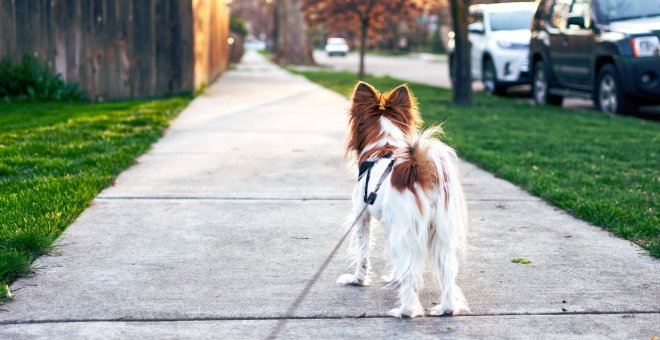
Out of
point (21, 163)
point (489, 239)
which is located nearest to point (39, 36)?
point (21, 163)

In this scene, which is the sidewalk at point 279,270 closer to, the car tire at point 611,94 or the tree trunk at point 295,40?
the car tire at point 611,94

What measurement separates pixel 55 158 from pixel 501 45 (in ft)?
36.9

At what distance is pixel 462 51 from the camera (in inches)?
600

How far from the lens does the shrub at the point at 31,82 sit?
13633 mm

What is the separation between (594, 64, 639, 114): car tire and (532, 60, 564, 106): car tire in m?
1.86

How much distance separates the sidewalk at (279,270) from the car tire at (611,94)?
17.8 ft

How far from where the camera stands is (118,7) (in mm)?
14297

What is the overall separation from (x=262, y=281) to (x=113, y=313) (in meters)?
0.87

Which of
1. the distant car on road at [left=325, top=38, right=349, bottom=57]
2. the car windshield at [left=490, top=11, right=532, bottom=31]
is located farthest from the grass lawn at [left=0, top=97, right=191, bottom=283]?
the distant car on road at [left=325, top=38, right=349, bottom=57]

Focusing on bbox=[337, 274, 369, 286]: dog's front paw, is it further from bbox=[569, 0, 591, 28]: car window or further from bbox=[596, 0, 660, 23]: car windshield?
bbox=[569, 0, 591, 28]: car window

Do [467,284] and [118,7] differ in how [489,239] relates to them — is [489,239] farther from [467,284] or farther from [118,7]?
[118,7]

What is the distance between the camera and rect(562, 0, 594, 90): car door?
13.4 m

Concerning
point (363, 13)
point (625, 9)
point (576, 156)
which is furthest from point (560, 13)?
point (363, 13)

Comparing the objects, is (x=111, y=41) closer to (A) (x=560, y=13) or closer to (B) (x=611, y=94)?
(A) (x=560, y=13)
